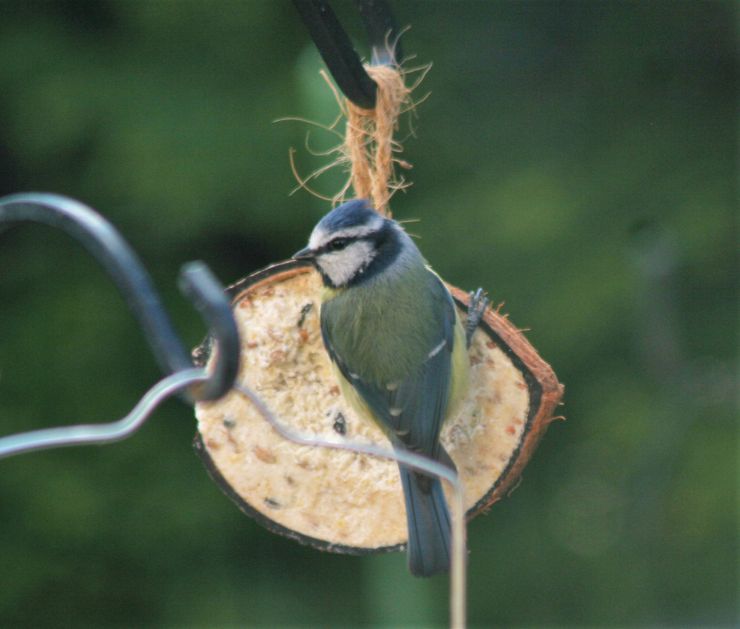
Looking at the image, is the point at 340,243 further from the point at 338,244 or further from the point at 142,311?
the point at 142,311

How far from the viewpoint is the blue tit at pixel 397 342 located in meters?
1.63

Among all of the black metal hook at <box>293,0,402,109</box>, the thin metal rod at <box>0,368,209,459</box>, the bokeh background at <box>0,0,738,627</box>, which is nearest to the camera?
the thin metal rod at <box>0,368,209,459</box>

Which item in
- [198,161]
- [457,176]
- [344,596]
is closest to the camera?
[198,161]

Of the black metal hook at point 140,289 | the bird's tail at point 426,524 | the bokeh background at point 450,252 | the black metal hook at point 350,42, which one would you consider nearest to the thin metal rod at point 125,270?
the black metal hook at point 140,289

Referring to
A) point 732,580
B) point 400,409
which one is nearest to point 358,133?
point 400,409

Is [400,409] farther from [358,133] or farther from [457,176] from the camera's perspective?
[457,176]

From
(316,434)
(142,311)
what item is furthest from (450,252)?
(142,311)

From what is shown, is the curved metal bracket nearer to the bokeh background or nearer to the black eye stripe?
the black eye stripe

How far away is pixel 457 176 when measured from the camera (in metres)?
3.07

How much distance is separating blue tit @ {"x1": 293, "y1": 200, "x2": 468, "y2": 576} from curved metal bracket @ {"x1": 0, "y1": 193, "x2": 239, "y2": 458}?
679mm

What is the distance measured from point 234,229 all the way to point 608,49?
48.7 inches

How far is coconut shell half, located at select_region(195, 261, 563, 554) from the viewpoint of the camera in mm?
1660

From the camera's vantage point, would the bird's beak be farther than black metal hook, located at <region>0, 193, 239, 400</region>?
Yes

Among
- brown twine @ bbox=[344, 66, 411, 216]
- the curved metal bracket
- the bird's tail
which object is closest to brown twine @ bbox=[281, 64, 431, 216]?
brown twine @ bbox=[344, 66, 411, 216]
